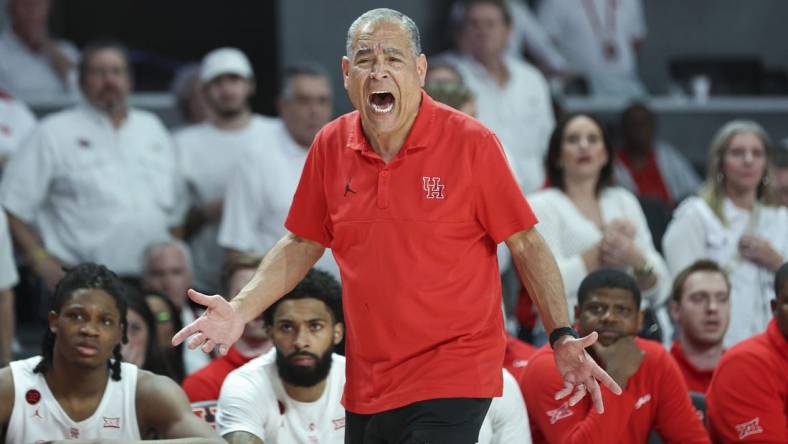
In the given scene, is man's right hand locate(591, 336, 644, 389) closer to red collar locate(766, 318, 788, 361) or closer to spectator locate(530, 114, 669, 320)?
red collar locate(766, 318, 788, 361)

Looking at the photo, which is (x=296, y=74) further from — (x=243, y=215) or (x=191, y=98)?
(x=191, y=98)

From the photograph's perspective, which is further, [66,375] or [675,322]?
[675,322]

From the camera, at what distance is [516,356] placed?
17.8ft

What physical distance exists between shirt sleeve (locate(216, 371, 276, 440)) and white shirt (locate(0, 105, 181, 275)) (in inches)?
86.8

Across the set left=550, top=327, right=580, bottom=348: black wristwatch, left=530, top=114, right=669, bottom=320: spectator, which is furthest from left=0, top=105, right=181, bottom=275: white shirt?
left=550, top=327, right=580, bottom=348: black wristwatch

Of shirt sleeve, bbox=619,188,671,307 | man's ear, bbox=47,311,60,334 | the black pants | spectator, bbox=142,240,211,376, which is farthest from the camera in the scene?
spectator, bbox=142,240,211,376

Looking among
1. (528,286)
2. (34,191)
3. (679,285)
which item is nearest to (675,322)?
(679,285)

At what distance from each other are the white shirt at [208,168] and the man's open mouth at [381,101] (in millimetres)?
3771

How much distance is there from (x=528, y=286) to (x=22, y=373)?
1.83 metres

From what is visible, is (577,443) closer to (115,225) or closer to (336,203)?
(336,203)

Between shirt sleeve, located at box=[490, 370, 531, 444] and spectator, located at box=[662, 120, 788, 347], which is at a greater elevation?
spectator, located at box=[662, 120, 788, 347]

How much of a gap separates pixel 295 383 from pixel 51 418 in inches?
32.0

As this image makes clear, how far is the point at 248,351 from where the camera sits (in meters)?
5.45

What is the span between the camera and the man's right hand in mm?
4828
